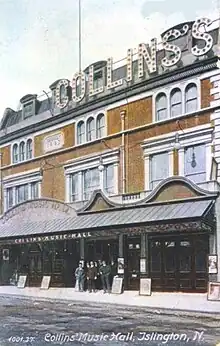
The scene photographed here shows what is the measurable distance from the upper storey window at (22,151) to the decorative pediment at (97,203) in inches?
24.8

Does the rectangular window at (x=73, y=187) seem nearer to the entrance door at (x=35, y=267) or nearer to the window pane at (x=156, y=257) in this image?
the entrance door at (x=35, y=267)

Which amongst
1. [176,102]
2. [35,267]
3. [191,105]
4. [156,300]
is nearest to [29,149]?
[35,267]

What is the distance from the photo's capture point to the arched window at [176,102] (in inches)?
220

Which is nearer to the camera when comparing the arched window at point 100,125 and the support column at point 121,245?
the arched window at point 100,125

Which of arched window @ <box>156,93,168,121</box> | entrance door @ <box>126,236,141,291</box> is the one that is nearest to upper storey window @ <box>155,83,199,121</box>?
arched window @ <box>156,93,168,121</box>

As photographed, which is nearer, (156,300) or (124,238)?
(156,300)

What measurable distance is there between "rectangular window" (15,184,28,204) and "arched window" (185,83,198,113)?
1544mm

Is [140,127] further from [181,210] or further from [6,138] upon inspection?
[6,138]

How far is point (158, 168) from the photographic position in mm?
5840

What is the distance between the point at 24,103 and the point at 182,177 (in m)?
1.91

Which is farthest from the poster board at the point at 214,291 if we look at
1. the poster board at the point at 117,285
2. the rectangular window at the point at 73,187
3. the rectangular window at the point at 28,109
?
the rectangular window at the point at 28,109

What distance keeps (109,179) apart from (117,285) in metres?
1.03

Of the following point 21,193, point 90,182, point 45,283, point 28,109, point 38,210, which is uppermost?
point 28,109

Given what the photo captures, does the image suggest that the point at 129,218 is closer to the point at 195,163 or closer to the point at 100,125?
the point at 195,163
